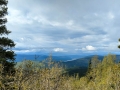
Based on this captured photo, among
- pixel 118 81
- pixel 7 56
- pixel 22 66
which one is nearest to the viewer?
pixel 22 66

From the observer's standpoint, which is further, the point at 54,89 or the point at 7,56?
→ the point at 7,56

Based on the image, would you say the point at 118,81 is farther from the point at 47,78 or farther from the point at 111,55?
the point at 111,55

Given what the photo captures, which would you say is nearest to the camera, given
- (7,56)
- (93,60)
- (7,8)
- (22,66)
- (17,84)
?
(17,84)

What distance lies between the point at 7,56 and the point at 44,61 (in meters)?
3.91

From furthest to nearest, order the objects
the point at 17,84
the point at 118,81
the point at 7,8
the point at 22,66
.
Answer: the point at 118,81
the point at 7,8
the point at 22,66
the point at 17,84

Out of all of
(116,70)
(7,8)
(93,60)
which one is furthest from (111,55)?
(7,8)

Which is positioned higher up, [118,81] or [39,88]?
[39,88]

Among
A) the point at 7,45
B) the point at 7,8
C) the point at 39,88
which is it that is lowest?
the point at 39,88

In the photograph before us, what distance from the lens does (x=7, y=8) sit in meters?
16.2

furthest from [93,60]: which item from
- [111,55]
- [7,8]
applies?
[7,8]

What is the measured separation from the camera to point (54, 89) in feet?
43.8

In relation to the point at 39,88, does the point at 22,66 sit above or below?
above

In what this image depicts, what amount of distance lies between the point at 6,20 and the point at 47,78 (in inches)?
269

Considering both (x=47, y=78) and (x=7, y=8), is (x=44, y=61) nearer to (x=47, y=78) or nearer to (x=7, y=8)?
(x=47, y=78)
